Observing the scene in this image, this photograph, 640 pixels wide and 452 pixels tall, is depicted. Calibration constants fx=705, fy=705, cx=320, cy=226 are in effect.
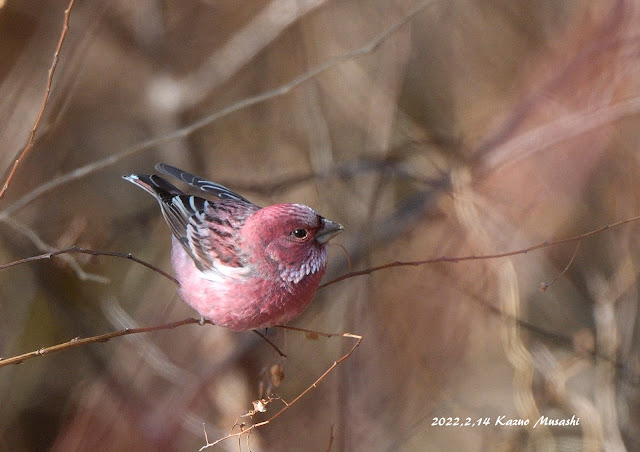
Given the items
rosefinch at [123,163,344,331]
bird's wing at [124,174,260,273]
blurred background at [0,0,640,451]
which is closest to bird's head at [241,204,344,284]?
rosefinch at [123,163,344,331]

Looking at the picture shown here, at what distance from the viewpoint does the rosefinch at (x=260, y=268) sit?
11.9 ft

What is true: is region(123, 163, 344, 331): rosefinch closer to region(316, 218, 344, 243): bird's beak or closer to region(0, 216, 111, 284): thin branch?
region(316, 218, 344, 243): bird's beak

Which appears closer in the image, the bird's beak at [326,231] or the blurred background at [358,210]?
the bird's beak at [326,231]

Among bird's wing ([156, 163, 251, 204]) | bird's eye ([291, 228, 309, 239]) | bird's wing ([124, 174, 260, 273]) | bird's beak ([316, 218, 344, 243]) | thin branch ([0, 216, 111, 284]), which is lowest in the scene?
thin branch ([0, 216, 111, 284])

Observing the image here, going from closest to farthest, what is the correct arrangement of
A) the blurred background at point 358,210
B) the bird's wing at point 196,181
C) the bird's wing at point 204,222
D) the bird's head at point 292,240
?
the bird's head at point 292,240
the bird's wing at point 204,222
the bird's wing at point 196,181
the blurred background at point 358,210

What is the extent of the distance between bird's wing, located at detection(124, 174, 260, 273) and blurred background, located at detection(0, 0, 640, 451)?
0.53 m

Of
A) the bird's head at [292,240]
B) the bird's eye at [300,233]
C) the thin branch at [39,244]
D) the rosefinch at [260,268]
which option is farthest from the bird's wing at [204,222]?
the thin branch at [39,244]

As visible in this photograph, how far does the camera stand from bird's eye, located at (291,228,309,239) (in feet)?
11.8

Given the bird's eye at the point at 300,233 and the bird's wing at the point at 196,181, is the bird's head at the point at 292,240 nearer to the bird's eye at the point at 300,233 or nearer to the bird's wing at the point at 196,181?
the bird's eye at the point at 300,233

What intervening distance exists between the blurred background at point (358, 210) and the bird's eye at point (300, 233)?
90 centimetres

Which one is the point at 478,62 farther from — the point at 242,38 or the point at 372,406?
the point at 372,406

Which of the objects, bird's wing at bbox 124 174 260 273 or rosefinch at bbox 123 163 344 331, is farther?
bird's wing at bbox 124 174 260 273

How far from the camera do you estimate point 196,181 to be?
4531mm

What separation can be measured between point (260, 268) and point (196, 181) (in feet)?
3.38
